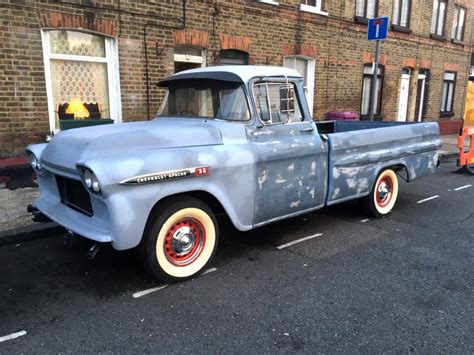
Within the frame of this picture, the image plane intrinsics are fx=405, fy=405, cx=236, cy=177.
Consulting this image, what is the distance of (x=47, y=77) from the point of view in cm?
720

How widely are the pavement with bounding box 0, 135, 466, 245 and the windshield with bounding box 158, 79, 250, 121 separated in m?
2.09

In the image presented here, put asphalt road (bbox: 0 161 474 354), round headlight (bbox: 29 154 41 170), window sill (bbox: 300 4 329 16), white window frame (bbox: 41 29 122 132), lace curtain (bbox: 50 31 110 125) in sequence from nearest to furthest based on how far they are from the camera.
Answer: asphalt road (bbox: 0 161 474 354), round headlight (bbox: 29 154 41 170), white window frame (bbox: 41 29 122 132), lace curtain (bbox: 50 31 110 125), window sill (bbox: 300 4 329 16)

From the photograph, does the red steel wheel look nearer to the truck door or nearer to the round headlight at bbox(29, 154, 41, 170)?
the truck door

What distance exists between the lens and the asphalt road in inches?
114

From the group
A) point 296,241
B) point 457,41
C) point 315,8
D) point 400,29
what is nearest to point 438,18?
point 457,41

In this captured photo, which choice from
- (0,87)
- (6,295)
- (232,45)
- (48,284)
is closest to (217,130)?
(48,284)

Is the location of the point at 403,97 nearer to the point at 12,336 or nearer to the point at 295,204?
the point at 295,204

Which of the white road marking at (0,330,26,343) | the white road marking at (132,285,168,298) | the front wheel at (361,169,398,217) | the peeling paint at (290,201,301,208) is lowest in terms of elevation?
the white road marking at (0,330,26,343)

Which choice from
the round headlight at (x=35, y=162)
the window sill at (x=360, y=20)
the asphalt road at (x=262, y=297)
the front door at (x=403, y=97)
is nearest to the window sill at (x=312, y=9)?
the window sill at (x=360, y=20)

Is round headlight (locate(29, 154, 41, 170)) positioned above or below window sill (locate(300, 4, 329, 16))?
below

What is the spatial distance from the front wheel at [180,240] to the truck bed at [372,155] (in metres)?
1.78

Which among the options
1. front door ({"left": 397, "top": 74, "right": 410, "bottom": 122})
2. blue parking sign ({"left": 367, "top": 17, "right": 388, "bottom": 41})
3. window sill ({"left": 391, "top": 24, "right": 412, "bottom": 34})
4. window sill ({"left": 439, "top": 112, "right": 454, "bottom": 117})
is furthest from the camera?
window sill ({"left": 439, "top": 112, "right": 454, "bottom": 117})

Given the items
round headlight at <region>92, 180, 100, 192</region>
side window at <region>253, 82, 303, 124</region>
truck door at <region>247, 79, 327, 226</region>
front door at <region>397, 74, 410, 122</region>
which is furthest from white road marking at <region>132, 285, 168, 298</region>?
front door at <region>397, 74, 410, 122</region>

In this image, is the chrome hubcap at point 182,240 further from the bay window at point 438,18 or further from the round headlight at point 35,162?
the bay window at point 438,18
